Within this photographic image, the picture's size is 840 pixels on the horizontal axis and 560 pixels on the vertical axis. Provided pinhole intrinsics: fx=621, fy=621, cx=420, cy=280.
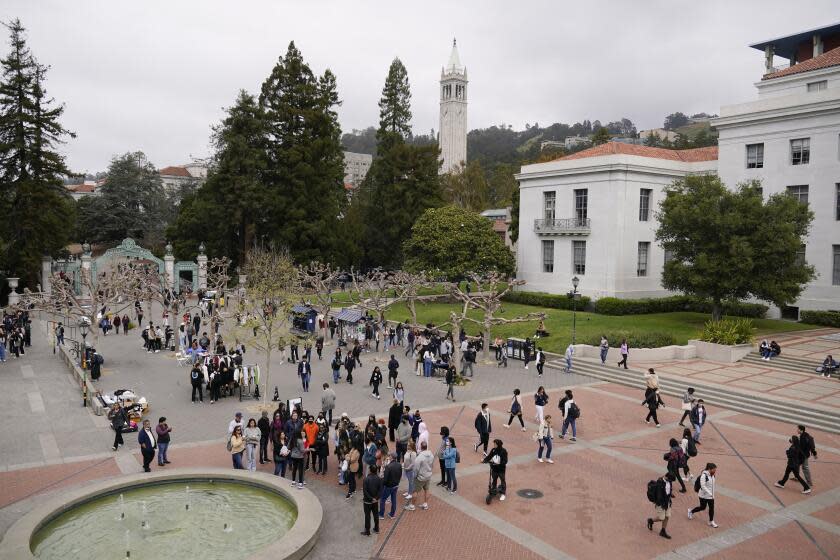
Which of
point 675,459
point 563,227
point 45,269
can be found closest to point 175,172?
point 45,269

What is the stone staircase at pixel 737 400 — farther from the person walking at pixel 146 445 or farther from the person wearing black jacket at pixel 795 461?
the person walking at pixel 146 445

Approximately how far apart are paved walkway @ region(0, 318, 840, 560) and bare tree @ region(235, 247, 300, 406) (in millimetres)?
2819

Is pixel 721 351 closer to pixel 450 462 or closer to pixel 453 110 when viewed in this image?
pixel 450 462

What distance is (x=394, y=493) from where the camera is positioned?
38.3 ft

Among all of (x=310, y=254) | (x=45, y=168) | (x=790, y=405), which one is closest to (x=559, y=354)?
(x=790, y=405)

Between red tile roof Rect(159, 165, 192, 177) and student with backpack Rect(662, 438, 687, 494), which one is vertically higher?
red tile roof Rect(159, 165, 192, 177)

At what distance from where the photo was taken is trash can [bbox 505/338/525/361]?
95.5 ft

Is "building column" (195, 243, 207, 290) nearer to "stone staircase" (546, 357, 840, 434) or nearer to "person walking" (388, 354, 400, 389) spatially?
"person walking" (388, 354, 400, 389)

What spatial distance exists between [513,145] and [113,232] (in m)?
134

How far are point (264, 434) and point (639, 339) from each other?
19516 mm

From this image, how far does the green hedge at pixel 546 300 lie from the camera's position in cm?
4006

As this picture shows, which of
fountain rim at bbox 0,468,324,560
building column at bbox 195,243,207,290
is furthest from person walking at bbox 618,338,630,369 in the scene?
building column at bbox 195,243,207,290

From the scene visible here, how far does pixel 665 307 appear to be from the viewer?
132ft

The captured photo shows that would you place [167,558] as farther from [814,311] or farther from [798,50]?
[798,50]
